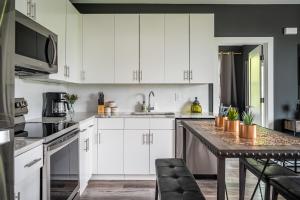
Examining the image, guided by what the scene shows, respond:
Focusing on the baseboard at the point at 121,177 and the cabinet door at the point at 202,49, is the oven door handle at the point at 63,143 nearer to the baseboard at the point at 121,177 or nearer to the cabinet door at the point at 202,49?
the baseboard at the point at 121,177

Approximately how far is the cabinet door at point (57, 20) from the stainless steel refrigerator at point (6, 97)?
1.52 meters

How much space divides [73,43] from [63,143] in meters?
1.87

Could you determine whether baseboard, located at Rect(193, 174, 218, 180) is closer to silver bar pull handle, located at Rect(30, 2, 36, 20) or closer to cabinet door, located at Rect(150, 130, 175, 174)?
cabinet door, located at Rect(150, 130, 175, 174)

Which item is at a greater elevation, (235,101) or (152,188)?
(235,101)

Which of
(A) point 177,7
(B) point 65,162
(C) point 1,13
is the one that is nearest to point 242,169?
(B) point 65,162

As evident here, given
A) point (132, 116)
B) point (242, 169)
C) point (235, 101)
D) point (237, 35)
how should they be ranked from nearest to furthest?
point (242, 169)
point (132, 116)
point (237, 35)
point (235, 101)

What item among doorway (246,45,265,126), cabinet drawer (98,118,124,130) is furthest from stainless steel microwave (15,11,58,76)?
doorway (246,45,265,126)

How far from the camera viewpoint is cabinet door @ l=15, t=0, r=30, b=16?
2.15 m

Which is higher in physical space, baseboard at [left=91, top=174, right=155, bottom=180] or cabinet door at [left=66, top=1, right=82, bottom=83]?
cabinet door at [left=66, top=1, right=82, bottom=83]

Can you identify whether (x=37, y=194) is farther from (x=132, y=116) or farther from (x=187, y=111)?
(x=187, y=111)

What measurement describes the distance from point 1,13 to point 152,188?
9.52 ft

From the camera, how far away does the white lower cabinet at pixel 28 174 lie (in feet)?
5.09

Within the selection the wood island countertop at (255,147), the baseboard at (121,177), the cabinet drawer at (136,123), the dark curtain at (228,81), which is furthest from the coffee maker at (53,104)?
the dark curtain at (228,81)

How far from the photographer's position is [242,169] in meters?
2.63
